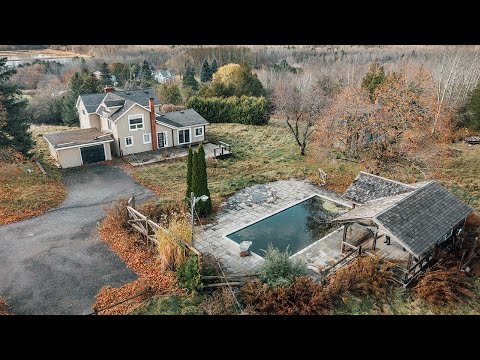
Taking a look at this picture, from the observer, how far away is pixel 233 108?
38750mm

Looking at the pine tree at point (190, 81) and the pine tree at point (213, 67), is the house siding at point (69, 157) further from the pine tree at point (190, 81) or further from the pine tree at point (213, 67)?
the pine tree at point (213, 67)

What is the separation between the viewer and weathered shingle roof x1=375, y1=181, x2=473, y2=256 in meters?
13.6

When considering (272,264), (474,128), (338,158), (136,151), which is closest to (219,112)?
(136,151)

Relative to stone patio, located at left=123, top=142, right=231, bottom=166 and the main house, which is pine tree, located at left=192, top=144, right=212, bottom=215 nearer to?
stone patio, located at left=123, top=142, right=231, bottom=166

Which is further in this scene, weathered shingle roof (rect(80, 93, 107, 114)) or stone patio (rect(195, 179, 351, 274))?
weathered shingle roof (rect(80, 93, 107, 114))

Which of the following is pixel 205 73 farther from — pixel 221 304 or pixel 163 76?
pixel 221 304

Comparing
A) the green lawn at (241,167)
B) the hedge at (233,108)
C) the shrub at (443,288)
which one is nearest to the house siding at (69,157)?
the green lawn at (241,167)

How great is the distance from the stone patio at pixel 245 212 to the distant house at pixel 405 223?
2.66 meters

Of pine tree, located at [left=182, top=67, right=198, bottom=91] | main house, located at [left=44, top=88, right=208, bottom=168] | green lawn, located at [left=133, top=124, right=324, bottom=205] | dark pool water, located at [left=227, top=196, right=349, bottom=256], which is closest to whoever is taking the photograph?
dark pool water, located at [left=227, top=196, right=349, bottom=256]

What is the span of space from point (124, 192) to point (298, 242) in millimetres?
11215

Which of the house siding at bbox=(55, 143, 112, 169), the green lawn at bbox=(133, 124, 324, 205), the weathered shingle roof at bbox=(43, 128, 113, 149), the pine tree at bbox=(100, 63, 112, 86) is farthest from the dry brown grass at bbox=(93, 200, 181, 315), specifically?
the pine tree at bbox=(100, 63, 112, 86)

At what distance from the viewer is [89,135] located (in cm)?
2794

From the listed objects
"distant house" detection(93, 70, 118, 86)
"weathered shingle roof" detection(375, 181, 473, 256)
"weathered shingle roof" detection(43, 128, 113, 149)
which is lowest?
"weathered shingle roof" detection(43, 128, 113, 149)

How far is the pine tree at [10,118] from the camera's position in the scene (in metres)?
23.1
